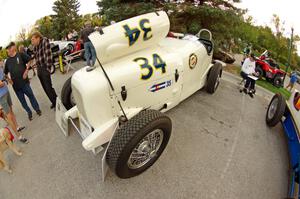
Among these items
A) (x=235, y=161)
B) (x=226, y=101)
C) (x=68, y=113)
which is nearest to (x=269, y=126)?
(x=226, y=101)

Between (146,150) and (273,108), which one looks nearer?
(146,150)

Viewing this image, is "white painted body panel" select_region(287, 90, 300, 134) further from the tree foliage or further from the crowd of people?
the tree foliage

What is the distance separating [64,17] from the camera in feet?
92.9

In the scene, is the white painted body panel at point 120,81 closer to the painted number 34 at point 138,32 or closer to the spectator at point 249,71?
the painted number 34 at point 138,32

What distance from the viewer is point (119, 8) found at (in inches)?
284

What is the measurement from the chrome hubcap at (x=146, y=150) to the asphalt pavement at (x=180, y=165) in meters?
0.26

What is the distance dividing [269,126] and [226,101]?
1.16 metres

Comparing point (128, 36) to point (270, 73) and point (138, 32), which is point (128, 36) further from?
point (270, 73)

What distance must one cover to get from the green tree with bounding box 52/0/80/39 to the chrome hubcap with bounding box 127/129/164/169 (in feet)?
97.5

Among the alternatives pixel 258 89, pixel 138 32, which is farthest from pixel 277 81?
pixel 138 32

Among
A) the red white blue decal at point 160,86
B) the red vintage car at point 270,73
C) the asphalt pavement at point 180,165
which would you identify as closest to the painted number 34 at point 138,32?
the red white blue decal at point 160,86

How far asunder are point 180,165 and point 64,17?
3286 centimetres

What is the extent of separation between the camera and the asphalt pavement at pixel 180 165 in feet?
8.29

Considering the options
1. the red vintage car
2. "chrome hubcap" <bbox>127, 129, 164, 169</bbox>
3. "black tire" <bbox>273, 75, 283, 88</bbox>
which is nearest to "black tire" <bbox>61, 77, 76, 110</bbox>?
"chrome hubcap" <bbox>127, 129, 164, 169</bbox>
